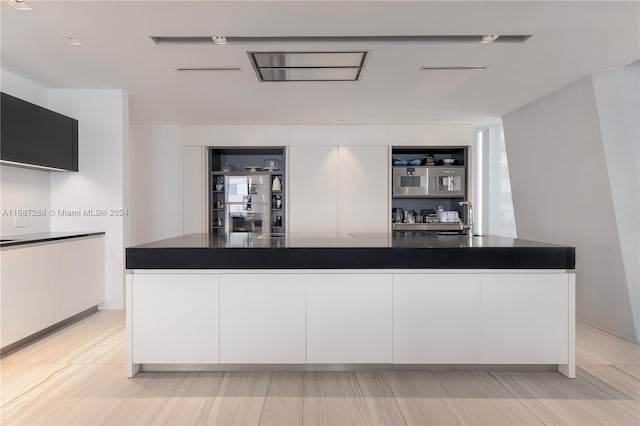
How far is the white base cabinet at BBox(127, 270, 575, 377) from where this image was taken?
96.7 inches

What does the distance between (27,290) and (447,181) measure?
507 centimetres

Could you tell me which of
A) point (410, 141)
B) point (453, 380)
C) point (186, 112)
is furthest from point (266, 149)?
point (453, 380)

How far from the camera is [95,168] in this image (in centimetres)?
413

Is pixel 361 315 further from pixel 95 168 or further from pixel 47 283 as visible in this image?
pixel 95 168

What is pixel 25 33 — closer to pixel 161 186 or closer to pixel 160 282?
pixel 160 282

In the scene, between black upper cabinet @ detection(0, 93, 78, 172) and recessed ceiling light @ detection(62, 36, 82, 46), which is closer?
recessed ceiling light @ detection(62, 36, 82, 46)

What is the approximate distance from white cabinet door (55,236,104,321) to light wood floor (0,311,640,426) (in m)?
0.79

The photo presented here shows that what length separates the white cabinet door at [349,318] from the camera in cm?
246

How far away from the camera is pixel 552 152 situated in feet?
13.3

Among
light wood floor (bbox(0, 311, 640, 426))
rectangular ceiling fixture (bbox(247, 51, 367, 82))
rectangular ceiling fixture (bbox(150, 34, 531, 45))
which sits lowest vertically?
light wood floor (bbox(0, 311, 640, 426))

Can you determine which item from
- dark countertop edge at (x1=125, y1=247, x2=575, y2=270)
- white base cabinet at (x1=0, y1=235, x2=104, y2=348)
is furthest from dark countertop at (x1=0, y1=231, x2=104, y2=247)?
dark countertop edge at (x1=125, y1=247, x2=575, y2=270)

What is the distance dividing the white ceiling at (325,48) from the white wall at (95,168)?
20cm

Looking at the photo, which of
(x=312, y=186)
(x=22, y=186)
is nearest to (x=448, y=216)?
(x=312, y=186)

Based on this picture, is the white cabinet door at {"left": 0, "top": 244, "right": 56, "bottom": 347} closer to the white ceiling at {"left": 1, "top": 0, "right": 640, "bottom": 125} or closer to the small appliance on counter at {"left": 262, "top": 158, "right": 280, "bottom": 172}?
the white ceiling at {"left": 1, "top": 0, "right": 640, "bottom": 125}
